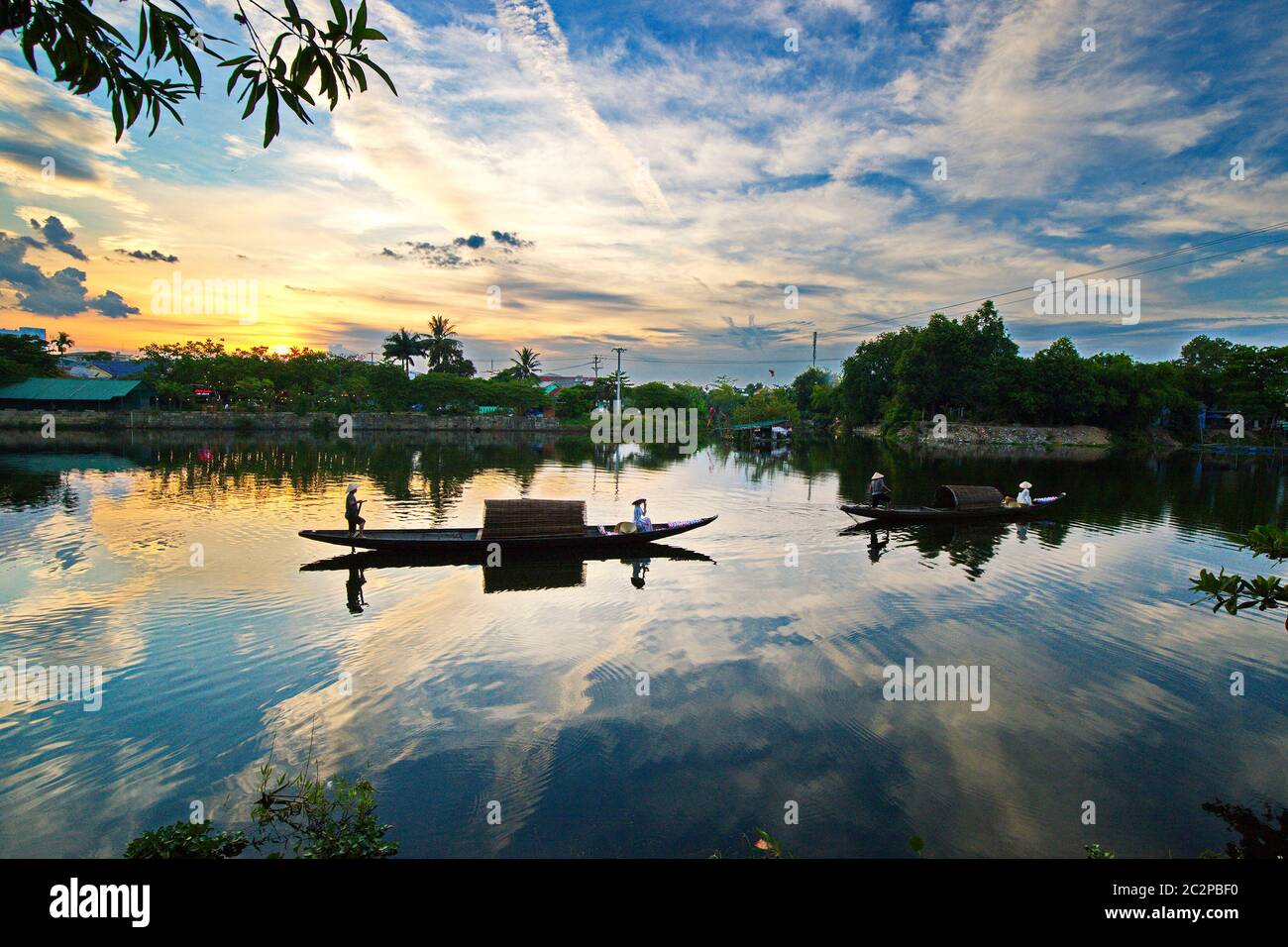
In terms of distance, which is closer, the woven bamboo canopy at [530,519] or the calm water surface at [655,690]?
the calm water surface at [655,690]

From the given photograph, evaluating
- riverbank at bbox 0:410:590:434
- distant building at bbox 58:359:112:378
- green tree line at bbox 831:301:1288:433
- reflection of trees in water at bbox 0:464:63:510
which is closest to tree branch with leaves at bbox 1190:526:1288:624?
reflection of trees in water at bbox 0:464:63:510

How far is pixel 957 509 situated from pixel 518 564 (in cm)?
1749

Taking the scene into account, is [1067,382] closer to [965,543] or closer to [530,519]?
[965,543]

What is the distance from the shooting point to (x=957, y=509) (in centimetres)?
2447

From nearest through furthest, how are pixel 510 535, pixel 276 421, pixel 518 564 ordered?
1. pixel 518 564
2. pixel 510 535
3. pixel 276 421

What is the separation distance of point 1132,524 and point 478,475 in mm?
34108

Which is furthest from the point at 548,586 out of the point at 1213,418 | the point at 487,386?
the point at 1213,418

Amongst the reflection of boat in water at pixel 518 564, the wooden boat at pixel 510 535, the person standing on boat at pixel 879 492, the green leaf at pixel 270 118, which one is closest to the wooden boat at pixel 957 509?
the person standing on boat at pixel 879 492

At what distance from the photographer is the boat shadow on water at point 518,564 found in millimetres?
16250

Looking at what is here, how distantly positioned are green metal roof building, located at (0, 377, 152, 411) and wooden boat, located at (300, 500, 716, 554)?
242 feet

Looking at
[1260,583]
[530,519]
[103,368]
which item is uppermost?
[103,368]

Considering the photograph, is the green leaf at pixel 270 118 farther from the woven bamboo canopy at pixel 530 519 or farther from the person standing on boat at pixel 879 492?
the person standing on boat at pixel 879 492

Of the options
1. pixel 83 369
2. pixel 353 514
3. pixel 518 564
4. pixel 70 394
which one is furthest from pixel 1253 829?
pixel 83 369
